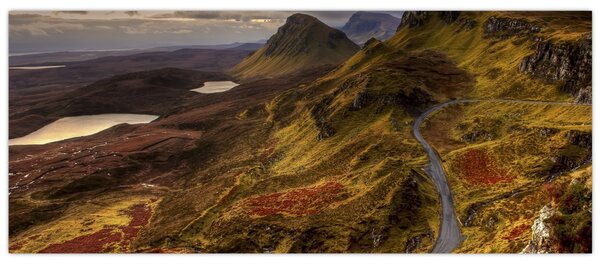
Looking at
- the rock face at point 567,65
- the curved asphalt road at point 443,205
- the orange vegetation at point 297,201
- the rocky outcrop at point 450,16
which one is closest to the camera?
the curved asphalt road at point 443,205

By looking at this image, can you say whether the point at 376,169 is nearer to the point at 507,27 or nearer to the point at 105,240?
the point at 105,240

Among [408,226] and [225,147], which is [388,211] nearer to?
[408,226]

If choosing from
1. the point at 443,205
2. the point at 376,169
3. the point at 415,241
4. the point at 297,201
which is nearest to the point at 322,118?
the point at 376,169

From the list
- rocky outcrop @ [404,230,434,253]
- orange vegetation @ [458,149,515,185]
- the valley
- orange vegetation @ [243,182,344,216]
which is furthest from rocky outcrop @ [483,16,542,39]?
rocky outcrop @ [404,230,434,253]

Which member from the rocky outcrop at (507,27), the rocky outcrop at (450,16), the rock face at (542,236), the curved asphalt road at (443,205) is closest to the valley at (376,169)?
the rock face at (542,236)

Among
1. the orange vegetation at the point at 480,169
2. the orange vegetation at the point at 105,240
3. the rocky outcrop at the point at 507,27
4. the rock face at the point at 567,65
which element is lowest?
the orange vegetation at the point at 105,240

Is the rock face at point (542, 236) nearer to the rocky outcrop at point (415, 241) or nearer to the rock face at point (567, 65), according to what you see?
the rocky outcrop at point (415, 241)

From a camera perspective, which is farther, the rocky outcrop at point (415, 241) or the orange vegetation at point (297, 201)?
the orange vegetation at point (297, 201)
